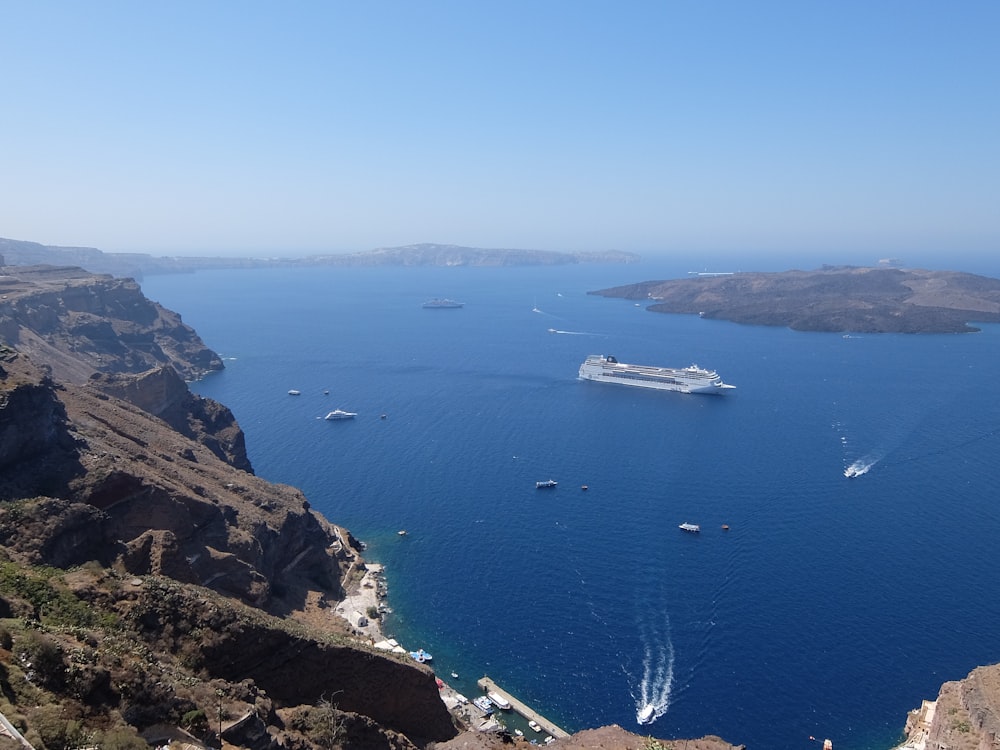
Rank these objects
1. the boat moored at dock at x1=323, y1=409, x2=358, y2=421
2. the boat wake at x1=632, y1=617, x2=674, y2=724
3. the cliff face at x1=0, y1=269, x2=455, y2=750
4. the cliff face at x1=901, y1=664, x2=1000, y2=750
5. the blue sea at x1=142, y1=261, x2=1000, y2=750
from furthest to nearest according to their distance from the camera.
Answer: the boat moored at dock at x1=323, y1=409, x2=358, y2=421 < the blue sea at x1=142, y1=261, x2=1000, y2=750 < the boat wake at x1=632, y1=617, x2=674, y2=724 < the cliff face at x1=901, y1=664, x2=1000, y2=750 < the cliff face at x1=0, y1=269, x2=455, y2=750

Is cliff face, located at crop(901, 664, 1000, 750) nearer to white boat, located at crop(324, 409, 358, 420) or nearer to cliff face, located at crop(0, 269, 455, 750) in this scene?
cliff face, located at crop(0, 269, 455, 750)

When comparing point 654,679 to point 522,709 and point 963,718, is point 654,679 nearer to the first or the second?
point 522,709

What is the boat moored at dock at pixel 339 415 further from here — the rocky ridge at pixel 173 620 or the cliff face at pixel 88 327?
the rocky ridge at pixel 173 620

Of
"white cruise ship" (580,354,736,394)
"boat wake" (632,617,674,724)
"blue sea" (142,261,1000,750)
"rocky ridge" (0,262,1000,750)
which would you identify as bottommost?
"boat wake" (632,617,674,724)

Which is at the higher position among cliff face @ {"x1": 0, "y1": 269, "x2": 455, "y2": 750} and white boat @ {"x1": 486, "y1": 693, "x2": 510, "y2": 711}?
cliff face @ {"x1": 0, "y1": 269, "x2": 455, "y2": 750}

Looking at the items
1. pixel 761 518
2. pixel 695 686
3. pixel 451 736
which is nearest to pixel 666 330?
pixel 761 518

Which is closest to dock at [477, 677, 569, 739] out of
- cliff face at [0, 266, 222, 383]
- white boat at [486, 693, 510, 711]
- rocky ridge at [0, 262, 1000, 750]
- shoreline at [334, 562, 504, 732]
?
white boat at [486, 693, 510, 711]

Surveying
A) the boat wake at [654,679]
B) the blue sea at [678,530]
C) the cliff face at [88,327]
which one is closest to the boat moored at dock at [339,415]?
the blue sea at [678,530]
